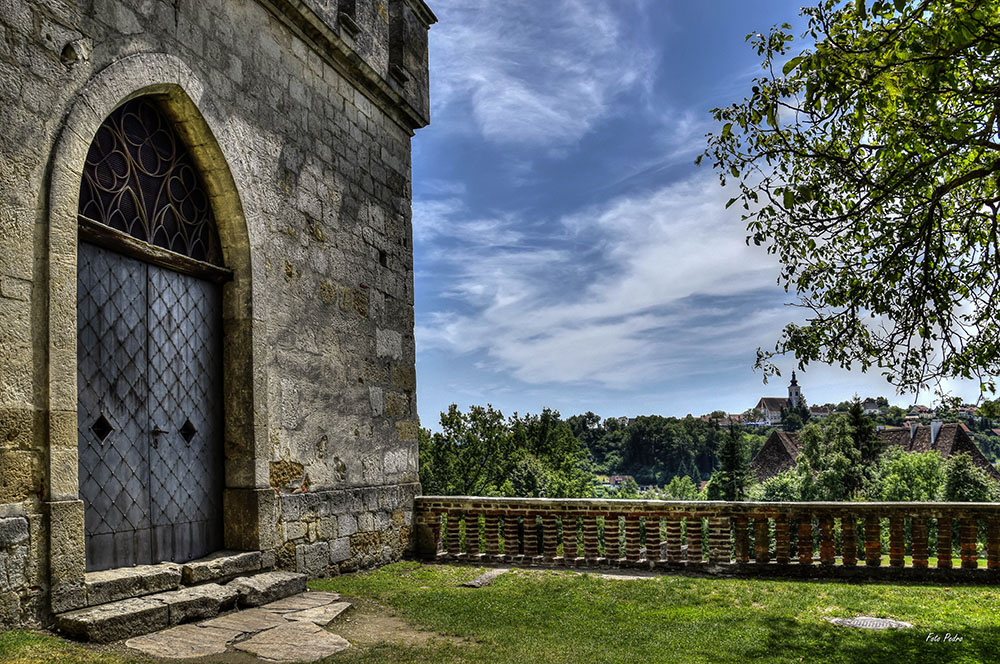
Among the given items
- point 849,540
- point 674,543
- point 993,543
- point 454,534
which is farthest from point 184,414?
point 993,543

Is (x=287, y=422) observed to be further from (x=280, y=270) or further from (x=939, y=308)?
(x=939, y=308)

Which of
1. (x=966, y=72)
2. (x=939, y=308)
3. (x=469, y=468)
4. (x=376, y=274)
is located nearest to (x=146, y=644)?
(x=376, y=274)

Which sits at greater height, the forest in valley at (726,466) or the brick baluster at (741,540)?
the brick baluster at (741,540)

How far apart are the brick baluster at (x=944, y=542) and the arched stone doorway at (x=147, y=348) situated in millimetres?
6524

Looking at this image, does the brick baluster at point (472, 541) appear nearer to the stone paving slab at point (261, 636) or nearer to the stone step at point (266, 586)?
the stone step at point (266, 586)

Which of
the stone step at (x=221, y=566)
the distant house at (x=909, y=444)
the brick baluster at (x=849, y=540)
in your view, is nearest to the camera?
the stone step at (x=221, y=566)

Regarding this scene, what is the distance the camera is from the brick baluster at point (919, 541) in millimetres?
7241

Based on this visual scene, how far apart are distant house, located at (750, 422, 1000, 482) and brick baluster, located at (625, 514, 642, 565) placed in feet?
140

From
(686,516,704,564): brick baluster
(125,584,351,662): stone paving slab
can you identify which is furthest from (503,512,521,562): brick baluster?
(125,584,351,662): stone paving slab

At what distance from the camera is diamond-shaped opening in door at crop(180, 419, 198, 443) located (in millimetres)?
5820

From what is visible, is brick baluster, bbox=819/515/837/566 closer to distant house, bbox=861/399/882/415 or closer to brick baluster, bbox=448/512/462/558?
brick baluster, bbox=448/512/462/558

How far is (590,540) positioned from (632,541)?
0.43 metres

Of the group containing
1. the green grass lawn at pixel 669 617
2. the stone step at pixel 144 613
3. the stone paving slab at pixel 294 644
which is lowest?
the green grass lawn at pixel 669 617

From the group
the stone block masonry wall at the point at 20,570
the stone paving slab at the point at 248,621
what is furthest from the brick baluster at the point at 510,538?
the stone block masonry wall at the point at 20,570
